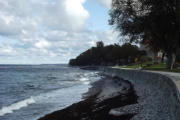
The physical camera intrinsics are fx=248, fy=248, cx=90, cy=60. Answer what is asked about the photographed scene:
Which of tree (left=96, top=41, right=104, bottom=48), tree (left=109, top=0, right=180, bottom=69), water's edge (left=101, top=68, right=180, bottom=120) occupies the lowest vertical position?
water's edge (left=101, top=68, right=180, bottom=120)

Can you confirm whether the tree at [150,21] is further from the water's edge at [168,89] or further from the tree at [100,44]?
the tree at [100,44]

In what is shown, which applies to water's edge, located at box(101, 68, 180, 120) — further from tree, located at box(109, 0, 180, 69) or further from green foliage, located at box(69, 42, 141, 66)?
green foliage, located at box(69, 42, 141, 66)

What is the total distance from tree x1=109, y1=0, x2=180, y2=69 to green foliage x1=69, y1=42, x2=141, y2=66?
6015 centimetres

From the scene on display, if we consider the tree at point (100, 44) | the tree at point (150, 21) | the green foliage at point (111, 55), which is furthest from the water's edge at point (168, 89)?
the tree at point (100, 44)

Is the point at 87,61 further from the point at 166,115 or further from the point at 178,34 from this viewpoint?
the point at 166,115

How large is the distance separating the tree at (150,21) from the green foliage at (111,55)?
2368 inches

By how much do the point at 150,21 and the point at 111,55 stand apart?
103004 mm

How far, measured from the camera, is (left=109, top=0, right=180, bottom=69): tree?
28531mm

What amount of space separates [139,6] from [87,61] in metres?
165

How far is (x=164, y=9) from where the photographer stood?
92.9 feet

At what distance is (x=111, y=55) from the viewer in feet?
433

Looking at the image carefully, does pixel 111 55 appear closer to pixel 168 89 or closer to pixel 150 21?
pixel 150 21

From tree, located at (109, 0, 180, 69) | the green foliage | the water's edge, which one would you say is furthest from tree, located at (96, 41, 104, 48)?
the water's edge

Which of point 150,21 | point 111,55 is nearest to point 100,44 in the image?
point 111,55
